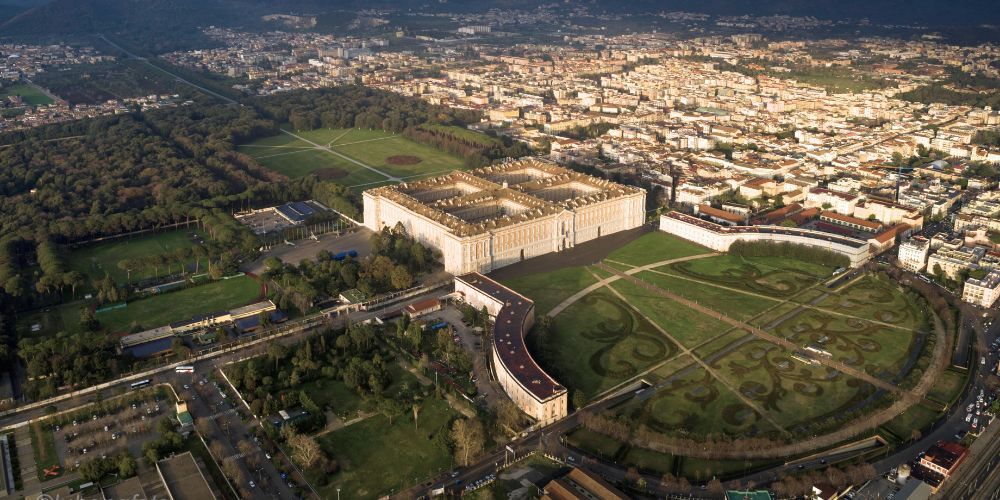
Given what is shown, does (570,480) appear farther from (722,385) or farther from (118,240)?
(118,240)

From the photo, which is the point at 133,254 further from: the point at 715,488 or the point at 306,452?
the point at 715,488

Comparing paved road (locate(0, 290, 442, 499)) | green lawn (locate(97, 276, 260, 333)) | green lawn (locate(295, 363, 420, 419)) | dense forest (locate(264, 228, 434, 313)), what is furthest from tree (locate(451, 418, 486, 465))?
green lawn (locate(97, 276, 260, 333))

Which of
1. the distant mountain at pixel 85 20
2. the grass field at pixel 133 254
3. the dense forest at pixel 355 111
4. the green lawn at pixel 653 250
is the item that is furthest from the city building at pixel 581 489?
the distant mountain at pixel 85 20

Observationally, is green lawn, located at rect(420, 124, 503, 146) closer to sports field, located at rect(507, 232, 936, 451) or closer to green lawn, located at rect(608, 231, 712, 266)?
green lawn, located at rect(608, 231, 712, 266)

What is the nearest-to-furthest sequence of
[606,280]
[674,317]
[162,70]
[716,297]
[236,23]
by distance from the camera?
[674,317], [716,297], [606,280], [162,70], [236,23]

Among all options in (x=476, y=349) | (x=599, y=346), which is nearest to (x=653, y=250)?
(x=599, y=346)

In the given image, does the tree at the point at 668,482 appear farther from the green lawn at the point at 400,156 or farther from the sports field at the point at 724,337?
the green lawn at the point at 400,156
